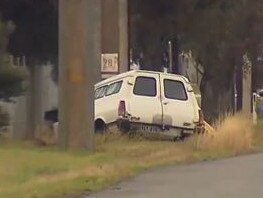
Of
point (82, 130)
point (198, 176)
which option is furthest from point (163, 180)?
point (82, 130)

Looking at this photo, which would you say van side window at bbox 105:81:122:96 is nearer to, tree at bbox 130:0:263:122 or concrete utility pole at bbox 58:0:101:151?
concrete utility pole at bbox 58:0:101:151

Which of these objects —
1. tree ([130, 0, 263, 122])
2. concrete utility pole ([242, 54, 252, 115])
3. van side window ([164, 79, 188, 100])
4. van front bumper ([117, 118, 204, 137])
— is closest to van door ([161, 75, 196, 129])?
van side window ([164, 79, 188, 100])

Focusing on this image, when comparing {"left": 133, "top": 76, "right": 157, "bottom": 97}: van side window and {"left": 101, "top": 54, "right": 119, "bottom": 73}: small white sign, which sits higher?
{"left": 101, "top": 54, "right": 119, "bottom": 73}: small white sign

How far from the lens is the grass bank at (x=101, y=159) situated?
46.5 ft

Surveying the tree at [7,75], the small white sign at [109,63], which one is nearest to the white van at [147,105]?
the small white sign at [109,63]

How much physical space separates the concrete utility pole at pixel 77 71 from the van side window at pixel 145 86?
4.76 meters

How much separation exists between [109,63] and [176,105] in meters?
3.32

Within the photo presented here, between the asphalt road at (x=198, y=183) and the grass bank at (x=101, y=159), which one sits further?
the grass bank at (x=101, y=159)

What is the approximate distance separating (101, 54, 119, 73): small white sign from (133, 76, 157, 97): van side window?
219cm

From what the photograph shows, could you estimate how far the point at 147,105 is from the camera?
80.1 ft

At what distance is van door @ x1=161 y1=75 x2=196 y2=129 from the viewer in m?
24.6

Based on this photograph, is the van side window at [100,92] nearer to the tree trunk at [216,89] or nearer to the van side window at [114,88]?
the van side window at [114,88]

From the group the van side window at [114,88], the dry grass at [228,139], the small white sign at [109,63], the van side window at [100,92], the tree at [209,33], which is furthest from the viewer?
the tree at [209,33]

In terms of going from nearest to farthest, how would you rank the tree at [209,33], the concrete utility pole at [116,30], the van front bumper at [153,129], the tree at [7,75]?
the tree at [7,75] < the van front bumper at [153,129] < the concrete utility pole at [116,30] < the tree at [209,33]
